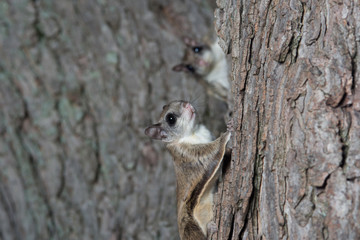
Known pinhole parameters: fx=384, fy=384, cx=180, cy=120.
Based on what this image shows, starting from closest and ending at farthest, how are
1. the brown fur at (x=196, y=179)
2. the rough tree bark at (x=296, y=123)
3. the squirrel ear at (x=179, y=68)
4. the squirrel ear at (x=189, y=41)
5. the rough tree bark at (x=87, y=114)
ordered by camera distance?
the rough tree bark at (x=296, y=123)
the brown fur at (x=196, y=179)
the rough tree bark at (x=87, y=114)
the squirrel ear at (x=179, y=68)
the squirrel ear at (x=189, y=41)

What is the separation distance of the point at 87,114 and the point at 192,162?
1613 mm

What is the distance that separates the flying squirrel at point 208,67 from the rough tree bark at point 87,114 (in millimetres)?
147

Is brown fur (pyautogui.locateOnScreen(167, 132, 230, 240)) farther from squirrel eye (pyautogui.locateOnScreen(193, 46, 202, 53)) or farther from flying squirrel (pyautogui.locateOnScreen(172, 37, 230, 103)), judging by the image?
squirrel eye (pyautogui.locateOnScreen(193, 46, 202, 53))

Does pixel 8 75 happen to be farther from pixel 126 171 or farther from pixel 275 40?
pixel 275 40

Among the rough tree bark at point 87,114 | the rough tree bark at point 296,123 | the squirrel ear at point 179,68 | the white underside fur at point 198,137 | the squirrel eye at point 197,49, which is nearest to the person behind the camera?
the rough tree bark at point 296,123

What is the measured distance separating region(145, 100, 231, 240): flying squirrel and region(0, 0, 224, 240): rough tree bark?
89 centimetres

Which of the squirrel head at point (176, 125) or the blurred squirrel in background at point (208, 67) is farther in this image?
the blurred squirrel in background at point (208, 67)

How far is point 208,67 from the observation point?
4.61 metres

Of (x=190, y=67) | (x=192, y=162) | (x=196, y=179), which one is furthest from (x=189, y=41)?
(x=196, y=179)

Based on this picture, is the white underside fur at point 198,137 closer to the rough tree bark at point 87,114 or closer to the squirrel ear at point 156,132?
the squirrel ear at point 156,132

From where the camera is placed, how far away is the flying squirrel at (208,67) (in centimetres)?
418

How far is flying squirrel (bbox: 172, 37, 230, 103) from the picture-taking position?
4175mm

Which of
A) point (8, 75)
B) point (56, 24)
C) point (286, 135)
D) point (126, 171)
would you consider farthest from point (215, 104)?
point (286, 135)

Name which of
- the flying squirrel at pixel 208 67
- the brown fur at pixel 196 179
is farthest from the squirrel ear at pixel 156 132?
the flying squirrel at pixel 208 67
